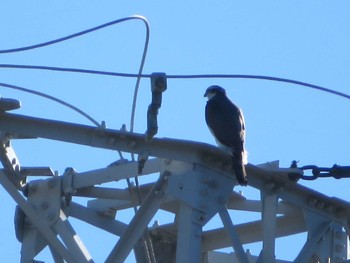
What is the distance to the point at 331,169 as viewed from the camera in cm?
1027

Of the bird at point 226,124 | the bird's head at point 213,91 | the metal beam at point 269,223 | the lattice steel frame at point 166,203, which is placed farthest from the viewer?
the bird's head at point 213,91

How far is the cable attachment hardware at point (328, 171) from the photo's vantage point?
33.5 feet

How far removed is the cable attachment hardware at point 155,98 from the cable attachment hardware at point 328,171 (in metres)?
1.69

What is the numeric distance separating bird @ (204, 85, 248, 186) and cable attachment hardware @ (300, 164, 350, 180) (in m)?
0.53

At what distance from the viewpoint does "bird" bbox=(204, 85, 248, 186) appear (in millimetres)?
10645

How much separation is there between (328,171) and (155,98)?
1.78 m

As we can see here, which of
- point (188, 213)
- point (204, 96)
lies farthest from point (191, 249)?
point (204, 96)

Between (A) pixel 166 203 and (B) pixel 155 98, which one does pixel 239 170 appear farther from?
(A) pixel 166 203

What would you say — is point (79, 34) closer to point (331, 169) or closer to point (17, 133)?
point (17, 133)

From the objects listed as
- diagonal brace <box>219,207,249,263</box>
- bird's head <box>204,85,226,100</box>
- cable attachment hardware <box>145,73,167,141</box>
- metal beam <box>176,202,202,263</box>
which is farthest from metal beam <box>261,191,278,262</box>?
bird's head <box>204,85,226,100</box>

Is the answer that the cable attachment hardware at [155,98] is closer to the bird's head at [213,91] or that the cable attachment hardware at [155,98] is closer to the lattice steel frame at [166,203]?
the lattice steel frame at [166,203]

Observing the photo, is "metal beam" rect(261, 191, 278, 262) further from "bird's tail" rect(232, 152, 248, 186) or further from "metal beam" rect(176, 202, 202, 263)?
"metal beam" rect(176, 202, 202, 263)

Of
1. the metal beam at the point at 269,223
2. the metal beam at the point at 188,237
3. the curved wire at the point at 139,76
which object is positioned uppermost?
the curved wire at the point at 139,76

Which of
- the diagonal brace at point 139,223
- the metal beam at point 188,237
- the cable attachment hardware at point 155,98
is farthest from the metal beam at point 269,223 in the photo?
the cable attachment hardware at point 155,98
